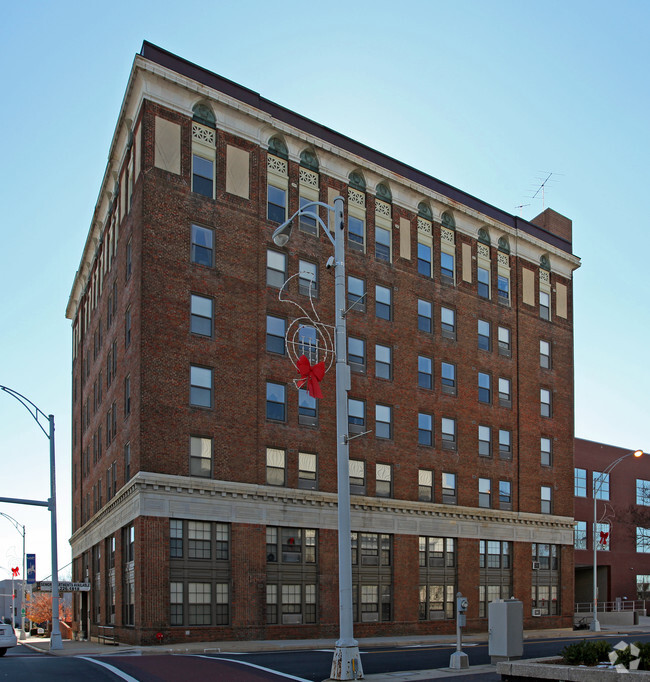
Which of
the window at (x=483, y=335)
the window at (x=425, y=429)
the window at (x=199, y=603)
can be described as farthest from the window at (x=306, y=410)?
the window at (x=483, y=335)

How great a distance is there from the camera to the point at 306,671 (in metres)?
19.9

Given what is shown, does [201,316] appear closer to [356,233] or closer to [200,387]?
[200,387]

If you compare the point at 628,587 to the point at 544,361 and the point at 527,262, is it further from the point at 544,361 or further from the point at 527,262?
the point at 527,262

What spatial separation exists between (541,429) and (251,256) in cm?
2305

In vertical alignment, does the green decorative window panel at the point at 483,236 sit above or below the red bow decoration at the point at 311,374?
above

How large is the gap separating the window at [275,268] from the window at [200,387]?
5641 mm

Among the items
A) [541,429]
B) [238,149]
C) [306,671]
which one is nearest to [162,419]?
[238,149]

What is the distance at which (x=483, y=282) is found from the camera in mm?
49281

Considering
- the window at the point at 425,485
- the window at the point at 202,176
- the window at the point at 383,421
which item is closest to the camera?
the window at the point at 202,176

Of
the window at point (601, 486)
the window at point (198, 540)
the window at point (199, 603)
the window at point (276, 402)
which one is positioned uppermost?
the window at point (276, 402)

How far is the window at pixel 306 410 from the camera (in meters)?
38.5

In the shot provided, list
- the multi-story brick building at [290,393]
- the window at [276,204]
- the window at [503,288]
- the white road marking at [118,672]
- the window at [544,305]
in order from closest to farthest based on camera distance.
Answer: the white road marking at [118,672], the multi-story brick building at [290,393], the window at [276,204], the window at [503,288], the window at [544,305]

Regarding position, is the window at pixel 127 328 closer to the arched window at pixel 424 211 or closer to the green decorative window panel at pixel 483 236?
the arched window at pixel 424 211

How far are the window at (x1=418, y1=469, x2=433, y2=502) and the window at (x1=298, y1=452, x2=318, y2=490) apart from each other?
733 cm
